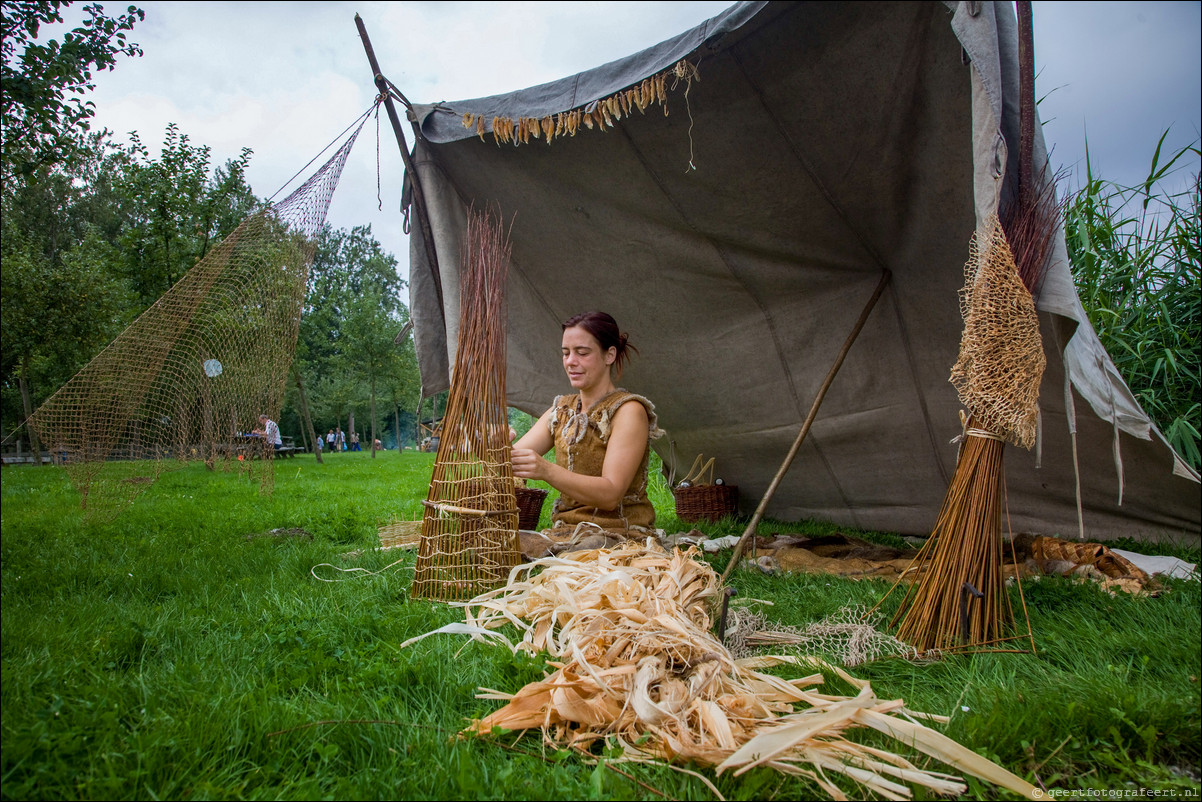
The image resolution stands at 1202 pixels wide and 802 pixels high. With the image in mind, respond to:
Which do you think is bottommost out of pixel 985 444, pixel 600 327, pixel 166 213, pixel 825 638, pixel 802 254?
pixel 825 638

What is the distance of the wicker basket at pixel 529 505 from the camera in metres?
3.62

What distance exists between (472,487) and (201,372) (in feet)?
4.45

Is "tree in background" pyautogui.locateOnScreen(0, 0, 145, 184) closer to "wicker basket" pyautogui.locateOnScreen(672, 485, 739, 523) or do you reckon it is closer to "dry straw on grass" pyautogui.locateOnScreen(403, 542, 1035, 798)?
"dry straw on grass" pyautogui.locateOnScreen(403, 542, 1035, 798)

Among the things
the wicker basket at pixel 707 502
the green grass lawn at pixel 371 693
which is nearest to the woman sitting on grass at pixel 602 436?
the green grass lawn at pixel 371 693

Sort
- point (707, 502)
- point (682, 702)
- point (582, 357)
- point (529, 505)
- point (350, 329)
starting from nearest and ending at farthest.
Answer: point (682, 702)
point (582, 357)
point (529, 505)
point (707, 502)
point (350, 329)

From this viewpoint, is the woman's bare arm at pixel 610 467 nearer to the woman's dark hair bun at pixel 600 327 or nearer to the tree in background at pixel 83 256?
the woman's dark hair bun at pixel 600 327

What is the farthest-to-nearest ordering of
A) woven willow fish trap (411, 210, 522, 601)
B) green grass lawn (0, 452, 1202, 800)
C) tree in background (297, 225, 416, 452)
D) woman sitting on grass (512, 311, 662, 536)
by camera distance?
tree in background (297, 225, 416, 452), woman sitting on grass (512, 311, 662, 536), woven willow fish trap (411, 210, 522, 601), green grass lawn (0, 452, 1202, 800)

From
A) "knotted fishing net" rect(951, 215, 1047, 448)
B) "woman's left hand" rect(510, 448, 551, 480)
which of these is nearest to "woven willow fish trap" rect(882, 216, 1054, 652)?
"knotted fishing net" rect(951, 215, 1047, 448)

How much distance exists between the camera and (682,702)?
1.27m

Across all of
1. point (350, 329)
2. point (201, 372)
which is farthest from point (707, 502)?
point (350, 329)

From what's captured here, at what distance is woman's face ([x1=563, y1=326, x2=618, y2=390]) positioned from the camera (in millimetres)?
2697

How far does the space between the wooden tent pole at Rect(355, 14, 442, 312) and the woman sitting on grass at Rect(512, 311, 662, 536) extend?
41.0 inches

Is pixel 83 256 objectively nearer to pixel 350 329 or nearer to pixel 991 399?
pixel 991 399

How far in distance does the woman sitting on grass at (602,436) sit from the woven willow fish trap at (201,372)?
1.18 meters
